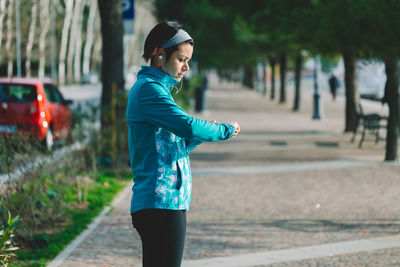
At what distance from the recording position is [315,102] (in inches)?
877

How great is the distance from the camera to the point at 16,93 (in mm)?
13258

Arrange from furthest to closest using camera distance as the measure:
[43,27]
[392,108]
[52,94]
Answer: [43,27]
[52,94]
[392,108]

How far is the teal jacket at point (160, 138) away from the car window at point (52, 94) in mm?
11235

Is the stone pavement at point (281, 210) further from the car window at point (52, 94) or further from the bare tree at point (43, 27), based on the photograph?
the bare tree at point (43, 27)

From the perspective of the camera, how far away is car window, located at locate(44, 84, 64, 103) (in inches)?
543

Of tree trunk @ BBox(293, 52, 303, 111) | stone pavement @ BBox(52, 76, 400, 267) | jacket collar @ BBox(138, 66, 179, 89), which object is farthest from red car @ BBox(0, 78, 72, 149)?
tree trunk @ BBox(293, 52, 303, 111)

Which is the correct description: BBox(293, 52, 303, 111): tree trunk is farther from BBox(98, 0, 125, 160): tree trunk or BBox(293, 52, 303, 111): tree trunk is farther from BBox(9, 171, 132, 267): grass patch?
BBox(9, 171, 132, 267): grass patch

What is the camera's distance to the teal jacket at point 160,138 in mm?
2783

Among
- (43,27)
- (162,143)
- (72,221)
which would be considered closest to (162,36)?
(162,143)

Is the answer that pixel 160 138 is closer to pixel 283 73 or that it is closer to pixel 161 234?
pixel 161 234

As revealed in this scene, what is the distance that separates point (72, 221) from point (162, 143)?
4475 millimetres

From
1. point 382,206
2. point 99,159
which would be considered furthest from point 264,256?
point 99,159

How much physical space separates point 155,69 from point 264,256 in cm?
310

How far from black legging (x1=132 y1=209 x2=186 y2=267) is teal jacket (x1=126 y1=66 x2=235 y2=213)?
38 mm
